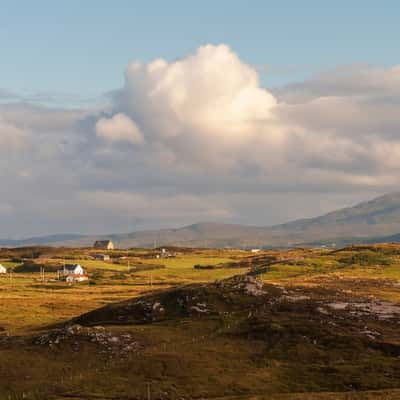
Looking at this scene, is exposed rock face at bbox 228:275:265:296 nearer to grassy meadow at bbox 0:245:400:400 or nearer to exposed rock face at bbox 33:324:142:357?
grassy meadow at bbox 0:245:400:400

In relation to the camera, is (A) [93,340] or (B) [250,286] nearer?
(A) [93,340]

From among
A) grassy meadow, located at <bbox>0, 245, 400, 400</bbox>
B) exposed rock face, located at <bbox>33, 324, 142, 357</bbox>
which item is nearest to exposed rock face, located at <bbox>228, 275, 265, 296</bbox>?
grassy meadow, located at <bbox>0, 245, 400, 400</bbox>

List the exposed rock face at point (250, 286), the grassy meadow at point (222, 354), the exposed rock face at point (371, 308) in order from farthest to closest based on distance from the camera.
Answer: the exposed rock face at point (250, 286) → the exposed rock face at point (371, 308) → the grassy meadow at point (222, 354)

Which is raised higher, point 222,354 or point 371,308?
point 371,308

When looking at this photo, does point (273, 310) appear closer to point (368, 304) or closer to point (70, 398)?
point (368, 304)

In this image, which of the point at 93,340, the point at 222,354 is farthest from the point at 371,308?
the point at 93,340

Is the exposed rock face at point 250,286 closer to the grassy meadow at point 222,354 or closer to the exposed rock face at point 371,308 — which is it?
the grassy meadow at point 222,354

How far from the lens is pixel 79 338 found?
3856 inches

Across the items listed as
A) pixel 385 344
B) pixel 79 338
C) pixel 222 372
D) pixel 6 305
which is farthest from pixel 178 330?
pixel 6 305

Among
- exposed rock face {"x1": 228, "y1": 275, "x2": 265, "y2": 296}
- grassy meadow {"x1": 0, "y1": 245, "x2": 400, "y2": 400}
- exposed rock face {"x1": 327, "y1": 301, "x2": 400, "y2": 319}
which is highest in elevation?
exposed rock face {"x1": 228, "y1": 275, "x2": 265, "y2": 296}

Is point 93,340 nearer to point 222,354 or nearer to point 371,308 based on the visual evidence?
point 222,354

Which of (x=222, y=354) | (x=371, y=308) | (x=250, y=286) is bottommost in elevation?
(x=222, y=354)

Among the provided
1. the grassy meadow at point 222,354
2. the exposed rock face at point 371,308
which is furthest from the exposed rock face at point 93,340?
the exposed rock face at point 371,308

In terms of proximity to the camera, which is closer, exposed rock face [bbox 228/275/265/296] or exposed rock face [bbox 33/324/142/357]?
exposed rock face [bbox 33/324/142/357]
